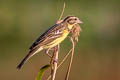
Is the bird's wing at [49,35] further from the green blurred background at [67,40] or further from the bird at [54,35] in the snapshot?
the green blurred background at [67,40]

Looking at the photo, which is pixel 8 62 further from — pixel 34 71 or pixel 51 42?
pixel 51 42

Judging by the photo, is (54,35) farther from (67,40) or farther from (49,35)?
(67,40)

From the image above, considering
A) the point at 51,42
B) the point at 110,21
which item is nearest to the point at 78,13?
the point at 110,21

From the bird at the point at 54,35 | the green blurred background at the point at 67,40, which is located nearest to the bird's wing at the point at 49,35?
the bird at the point at 54,35

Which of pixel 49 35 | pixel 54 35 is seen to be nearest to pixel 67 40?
pixel 54 35

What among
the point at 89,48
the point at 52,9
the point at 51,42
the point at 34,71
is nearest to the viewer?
the point at 51,42

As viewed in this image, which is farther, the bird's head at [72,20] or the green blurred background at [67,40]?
the green blurred background at [67,40]

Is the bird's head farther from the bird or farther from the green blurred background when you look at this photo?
the green blurred background
